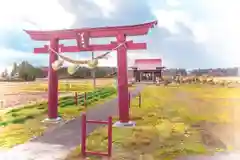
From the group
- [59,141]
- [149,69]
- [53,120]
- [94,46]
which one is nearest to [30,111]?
[53,120]

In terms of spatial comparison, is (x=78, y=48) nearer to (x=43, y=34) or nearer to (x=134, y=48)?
(x=43, y=34)

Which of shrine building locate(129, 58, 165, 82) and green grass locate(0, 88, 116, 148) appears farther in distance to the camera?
green grass locate(0, 88, 116, 148)

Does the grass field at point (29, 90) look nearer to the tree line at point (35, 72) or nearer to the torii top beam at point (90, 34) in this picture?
the tree line at point (35, 72)

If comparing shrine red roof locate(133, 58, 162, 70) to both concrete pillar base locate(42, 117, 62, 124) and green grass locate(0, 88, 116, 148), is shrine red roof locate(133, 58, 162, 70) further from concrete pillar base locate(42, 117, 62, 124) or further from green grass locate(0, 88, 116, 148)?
concrete pillar base locate(42, 117, 62, 124)

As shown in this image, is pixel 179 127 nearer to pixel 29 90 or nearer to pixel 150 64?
pixel 150 64

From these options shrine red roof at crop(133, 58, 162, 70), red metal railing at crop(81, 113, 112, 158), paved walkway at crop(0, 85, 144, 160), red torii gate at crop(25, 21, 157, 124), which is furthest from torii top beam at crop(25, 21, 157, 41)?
red metal railing at crop(81, 113, 112, 158)
